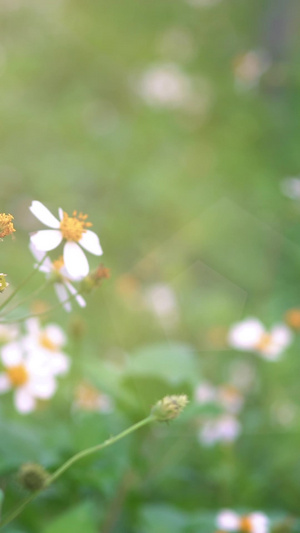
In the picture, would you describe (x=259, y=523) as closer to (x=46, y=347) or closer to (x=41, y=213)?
(x=46, y=347)

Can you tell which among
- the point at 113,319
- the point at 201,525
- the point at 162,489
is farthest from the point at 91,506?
the point at 113,319

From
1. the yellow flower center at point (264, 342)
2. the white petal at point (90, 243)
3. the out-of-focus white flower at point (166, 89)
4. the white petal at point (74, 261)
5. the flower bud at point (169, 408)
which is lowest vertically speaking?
the flower bud at point (169, 408)

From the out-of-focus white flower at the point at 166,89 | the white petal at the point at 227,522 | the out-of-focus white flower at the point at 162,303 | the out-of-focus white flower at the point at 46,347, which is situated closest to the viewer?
the white petal at the point at 227,522

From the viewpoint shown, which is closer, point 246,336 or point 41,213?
point 41,213

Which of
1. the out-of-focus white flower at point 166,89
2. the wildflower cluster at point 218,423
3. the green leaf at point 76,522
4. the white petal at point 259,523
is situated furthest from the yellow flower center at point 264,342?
the out-of-focus white flower at point 166,89

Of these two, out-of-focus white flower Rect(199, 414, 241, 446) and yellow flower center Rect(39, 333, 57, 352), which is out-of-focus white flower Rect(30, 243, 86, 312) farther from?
out-of-focus white flower Rect(199, 414, 241, 446)

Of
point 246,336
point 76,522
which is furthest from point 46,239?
point 246,336

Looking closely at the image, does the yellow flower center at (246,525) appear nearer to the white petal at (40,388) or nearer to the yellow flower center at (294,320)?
the white petal at (40,388)
